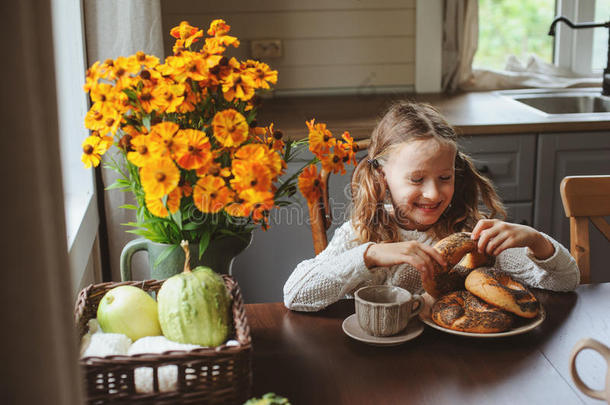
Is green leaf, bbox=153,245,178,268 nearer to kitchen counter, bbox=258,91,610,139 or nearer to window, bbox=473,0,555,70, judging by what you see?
kitchen counter, bbox=258,91,610,139

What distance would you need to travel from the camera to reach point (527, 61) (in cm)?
303

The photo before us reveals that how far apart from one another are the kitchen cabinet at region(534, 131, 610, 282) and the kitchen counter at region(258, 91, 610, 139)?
4cm

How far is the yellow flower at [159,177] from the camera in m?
0.86

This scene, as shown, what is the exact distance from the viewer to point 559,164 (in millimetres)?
2281

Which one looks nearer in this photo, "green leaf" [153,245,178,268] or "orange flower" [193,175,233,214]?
"orange flower" [193,175,233,214]

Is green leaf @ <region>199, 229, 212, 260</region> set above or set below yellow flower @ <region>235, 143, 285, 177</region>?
below

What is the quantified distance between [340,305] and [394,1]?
1909 millimetres

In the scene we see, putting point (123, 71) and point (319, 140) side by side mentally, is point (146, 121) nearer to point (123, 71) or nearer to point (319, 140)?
point (123, 71)

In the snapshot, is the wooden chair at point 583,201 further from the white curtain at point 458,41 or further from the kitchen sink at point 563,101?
the white curtain at point 458,41

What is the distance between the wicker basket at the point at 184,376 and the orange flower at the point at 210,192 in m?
0.19

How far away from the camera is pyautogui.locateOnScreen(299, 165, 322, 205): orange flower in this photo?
38.6 inches

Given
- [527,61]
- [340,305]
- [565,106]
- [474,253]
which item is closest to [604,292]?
[474,253]

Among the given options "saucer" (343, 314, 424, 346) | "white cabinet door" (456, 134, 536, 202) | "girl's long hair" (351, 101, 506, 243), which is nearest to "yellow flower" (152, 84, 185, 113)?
"saucer" (343, 314, 424, 346)

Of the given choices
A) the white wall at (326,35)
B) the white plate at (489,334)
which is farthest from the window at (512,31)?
the white plate at (489,334)
